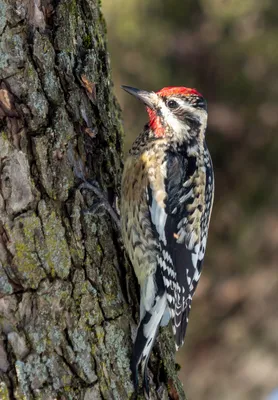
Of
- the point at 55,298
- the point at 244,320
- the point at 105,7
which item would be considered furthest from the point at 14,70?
the point at 244,320

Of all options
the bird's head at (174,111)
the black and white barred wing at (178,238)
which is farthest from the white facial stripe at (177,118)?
the black and white barred wing at (178,238)

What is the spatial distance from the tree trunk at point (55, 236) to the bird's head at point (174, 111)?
627 mm

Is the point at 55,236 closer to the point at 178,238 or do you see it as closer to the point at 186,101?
the point at 178,238

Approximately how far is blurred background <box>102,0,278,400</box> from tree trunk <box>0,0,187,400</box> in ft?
9.71

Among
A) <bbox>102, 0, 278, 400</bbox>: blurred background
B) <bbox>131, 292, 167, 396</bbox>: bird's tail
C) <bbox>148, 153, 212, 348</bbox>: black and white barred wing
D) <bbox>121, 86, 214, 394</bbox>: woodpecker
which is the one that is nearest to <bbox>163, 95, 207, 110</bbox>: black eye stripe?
<bbox>121, 86, 214, 394</bbox>: woodpecker

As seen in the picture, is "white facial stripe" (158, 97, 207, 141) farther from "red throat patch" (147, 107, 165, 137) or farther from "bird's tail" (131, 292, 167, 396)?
"bird's tail" (131, 292, 167, 396)

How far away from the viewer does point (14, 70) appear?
2824 mm

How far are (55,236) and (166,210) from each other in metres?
0.84

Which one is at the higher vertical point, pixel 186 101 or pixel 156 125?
pixel 186 101

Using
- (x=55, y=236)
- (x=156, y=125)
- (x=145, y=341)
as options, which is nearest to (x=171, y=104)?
(x=156, y=125)

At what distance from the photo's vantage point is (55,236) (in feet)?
9.30

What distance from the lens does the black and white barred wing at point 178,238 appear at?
133 inches

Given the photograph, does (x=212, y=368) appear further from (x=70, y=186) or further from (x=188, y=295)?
(x=70, y=186)

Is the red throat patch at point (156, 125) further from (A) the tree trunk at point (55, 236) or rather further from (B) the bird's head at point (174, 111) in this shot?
(A) the tree trunk at point (55, 236)
